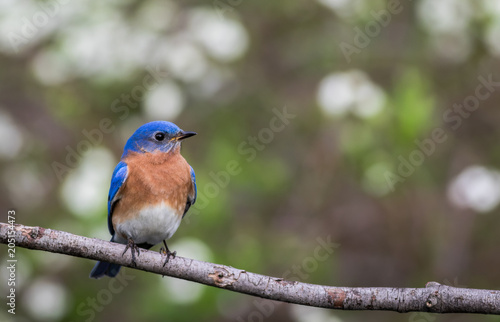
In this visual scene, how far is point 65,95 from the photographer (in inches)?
259

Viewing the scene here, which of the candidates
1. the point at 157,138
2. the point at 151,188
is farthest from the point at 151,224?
the point at 157,138

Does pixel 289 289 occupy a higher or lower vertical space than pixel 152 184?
lower

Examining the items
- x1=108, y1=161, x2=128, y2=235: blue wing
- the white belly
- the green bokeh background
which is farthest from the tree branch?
the green bokeh background

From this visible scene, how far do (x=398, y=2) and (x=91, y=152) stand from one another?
11.7ft

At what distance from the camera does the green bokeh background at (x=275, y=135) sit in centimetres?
561

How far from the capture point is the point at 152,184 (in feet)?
15.3

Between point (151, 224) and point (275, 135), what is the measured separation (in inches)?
104

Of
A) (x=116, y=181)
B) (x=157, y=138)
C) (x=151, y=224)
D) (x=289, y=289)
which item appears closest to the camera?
(x=289, y=289)

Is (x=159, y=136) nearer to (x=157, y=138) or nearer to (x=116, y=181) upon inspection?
(x=157, y=138)

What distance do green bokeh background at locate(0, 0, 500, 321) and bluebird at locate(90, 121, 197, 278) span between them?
0.51 m

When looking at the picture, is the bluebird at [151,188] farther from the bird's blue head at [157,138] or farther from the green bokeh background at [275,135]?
the green bokeh background at [275,135]

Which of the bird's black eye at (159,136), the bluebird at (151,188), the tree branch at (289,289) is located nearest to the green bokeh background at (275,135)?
the bluebird at (151,188)

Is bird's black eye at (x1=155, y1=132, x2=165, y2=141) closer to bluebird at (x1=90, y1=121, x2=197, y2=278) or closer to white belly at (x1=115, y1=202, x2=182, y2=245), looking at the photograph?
bluebird at (x1=90, y1=121, x2=197, y2=278)

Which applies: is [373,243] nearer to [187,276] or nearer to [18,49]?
[187,276]
